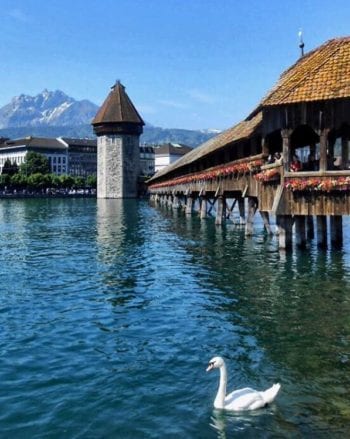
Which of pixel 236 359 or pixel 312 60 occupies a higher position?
pixel 312 60

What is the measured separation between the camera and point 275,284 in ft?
45.6

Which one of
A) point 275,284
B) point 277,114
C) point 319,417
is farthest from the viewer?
Result: point 277,114

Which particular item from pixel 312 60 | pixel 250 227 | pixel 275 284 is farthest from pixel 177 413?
pixel 250 227

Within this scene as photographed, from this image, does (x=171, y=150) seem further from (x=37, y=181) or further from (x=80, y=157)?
(x=37, y=181)

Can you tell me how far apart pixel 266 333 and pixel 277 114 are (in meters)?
8.72

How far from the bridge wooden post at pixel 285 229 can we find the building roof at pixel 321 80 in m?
3.25

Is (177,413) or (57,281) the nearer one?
(177,413)

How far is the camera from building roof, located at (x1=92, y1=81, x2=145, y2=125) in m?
89.2

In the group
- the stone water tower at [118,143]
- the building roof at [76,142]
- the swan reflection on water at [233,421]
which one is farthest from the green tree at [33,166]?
the swan reflection on water at [233,421]

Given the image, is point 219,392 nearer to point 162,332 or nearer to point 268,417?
point 268,417

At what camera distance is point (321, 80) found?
1591cm

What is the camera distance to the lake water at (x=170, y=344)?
254 inches

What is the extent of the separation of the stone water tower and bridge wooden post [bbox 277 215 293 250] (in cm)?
7315

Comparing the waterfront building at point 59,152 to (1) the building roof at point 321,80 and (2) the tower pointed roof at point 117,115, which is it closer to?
(2) the tower pointed roof at point 117,115
